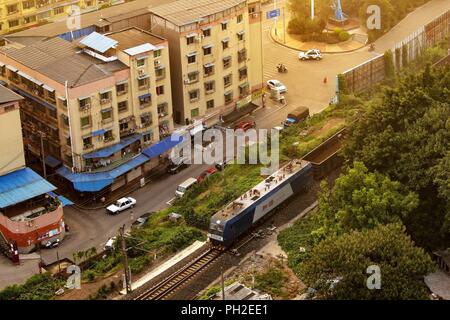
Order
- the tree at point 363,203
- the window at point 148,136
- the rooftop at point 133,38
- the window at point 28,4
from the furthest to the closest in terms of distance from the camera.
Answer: the window at point 28,4, the window at point 148,136, the rooftop at point 133,38, the tree at point 363,203

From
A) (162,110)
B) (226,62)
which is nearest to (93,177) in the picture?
(162,110)

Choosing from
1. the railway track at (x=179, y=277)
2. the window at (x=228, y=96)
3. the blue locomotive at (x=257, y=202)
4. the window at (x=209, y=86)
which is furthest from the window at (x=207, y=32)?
the railway track at (x=179, y=277)

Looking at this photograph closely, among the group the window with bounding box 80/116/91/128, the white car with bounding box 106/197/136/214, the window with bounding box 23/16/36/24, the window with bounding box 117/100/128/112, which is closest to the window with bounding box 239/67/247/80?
the window with bounding box 117/100/128/112

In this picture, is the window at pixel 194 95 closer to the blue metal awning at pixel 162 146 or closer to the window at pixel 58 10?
the blue metal awning at pixel 162 146

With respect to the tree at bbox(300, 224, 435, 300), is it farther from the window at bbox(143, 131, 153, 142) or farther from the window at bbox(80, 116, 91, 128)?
the window at bbox(143, 131, 153, 142)

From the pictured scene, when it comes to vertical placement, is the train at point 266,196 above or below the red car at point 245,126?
above

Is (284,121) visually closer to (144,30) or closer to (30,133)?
(144,30)

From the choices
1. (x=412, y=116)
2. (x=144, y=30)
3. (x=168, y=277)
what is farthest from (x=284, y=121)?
(x=168, y=277)
